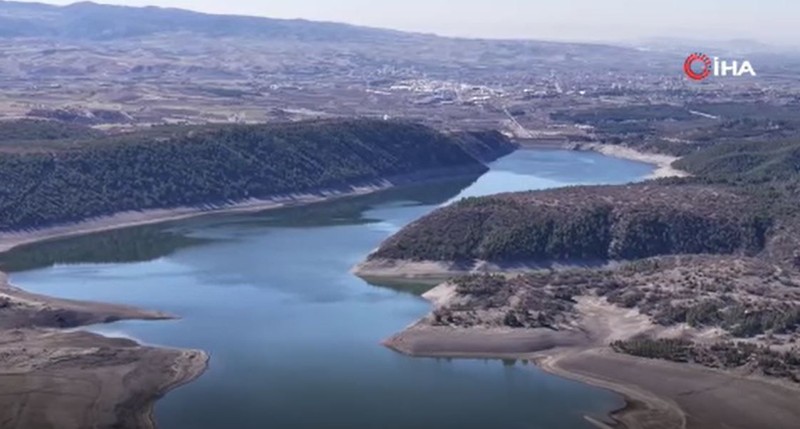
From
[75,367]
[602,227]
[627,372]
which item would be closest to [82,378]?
[75,367]

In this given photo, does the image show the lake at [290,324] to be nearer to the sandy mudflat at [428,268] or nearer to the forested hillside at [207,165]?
the sandy mudflat at [428,268]

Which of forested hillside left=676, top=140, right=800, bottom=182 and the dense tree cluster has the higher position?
the dense tree cluster

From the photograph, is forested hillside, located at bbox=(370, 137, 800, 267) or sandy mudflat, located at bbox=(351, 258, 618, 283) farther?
forested hillside, located at bbox=(370, 137, 800, 267)

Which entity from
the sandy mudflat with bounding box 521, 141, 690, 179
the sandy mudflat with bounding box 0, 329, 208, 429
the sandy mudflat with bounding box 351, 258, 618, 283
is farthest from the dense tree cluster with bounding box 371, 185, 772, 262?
the sandy mudflat with bounding box 521, 141, 690, 179

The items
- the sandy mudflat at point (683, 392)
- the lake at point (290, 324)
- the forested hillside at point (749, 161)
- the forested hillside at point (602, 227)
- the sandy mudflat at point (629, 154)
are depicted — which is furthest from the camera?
the sandy mudflat at point (629, 154)

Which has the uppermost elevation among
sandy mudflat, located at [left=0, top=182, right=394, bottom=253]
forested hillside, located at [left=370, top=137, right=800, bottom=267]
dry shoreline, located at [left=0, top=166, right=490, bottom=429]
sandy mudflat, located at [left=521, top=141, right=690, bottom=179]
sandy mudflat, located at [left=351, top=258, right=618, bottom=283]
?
forested hillside, located at [left=370, top=137, right=800, bottom=267]

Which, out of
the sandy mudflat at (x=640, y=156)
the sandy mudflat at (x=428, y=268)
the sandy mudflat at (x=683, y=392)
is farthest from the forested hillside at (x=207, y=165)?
the sandy mudflat at (x=683, y=392)

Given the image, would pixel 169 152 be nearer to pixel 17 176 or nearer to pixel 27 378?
pixel 17 176

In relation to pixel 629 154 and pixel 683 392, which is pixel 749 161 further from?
pixel 683 392

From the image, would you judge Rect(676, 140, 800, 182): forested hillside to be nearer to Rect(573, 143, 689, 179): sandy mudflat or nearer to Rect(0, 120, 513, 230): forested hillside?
Rect(573, 143, 689, 179): sandy mudflat
